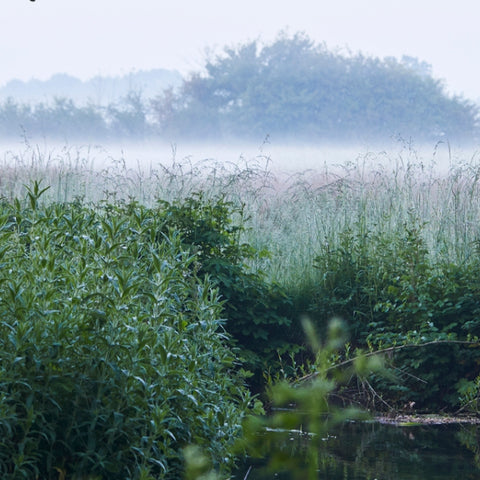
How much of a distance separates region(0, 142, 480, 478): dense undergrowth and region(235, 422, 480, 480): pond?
410 mm

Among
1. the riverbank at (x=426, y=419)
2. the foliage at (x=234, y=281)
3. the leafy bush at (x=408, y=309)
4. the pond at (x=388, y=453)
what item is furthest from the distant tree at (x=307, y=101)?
the pond at (x=388, y=453)

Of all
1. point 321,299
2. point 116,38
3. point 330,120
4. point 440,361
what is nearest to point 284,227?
point 321,299

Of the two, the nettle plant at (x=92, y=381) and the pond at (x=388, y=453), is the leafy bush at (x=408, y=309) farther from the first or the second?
the nettle plant at (x=92, y=381)

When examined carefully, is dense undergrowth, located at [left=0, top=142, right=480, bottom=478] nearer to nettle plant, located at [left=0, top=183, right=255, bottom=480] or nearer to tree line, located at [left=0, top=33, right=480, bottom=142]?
nettle plant, located at [left=0, top=183, right=255, bottom=480]

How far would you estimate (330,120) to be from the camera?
1558 inches

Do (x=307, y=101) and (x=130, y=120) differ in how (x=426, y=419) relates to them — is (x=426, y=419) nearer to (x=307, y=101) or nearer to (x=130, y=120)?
(x=307, y=101)

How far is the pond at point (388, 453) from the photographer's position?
17.0 feet

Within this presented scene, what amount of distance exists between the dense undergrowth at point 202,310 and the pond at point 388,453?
0.41 m

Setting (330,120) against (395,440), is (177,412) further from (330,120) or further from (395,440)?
(330,120)

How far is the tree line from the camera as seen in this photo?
39.5m

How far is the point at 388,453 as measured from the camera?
570 centimetres

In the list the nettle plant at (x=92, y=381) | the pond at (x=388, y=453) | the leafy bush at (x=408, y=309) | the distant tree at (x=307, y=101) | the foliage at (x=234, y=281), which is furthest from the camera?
the distant tree at (x=307, y=101)

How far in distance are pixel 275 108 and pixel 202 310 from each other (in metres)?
35.1

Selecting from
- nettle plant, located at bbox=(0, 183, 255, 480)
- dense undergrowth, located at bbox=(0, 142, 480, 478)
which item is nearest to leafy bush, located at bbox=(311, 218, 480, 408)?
dense undergrowth, located at bbox=(0, 142, 480, 478)
